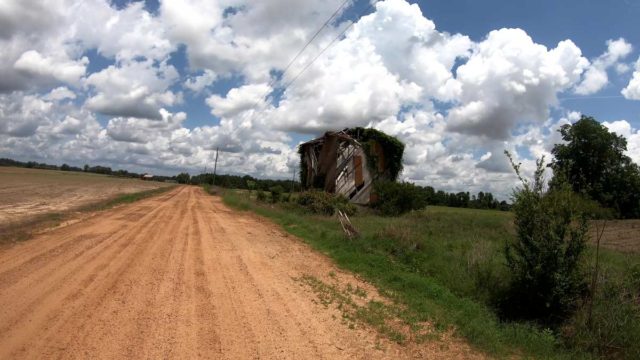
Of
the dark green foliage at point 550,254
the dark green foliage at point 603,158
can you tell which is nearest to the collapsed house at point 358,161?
the dark green foliage at point 550,254

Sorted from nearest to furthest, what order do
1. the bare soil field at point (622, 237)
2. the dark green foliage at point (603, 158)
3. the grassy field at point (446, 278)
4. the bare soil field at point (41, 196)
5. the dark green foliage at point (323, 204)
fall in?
the grassy field at point (446, 278)
the bare soil field at point (622, 237)
the bare soil field at point (41, 196)
the dark green foliage at point (323, 204)
the dark green foliage at point (603, 158)

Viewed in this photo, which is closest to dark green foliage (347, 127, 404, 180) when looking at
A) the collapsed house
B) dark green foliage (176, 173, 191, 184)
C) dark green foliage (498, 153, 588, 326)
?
the collapsed house

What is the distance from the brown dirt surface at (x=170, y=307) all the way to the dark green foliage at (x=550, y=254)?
224 centimetres

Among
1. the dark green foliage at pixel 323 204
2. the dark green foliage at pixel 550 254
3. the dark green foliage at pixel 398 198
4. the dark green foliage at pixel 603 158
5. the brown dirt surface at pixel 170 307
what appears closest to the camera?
the brown dirt surface at pixel 170 307

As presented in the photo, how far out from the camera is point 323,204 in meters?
26.5

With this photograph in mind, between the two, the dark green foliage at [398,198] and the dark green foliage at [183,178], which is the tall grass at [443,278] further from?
the dark green foliage at [183,178]

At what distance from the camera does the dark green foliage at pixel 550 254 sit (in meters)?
7.86

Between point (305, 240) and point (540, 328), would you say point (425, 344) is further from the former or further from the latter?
point (305, 240)

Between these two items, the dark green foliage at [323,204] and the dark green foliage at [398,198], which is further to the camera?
the dark green foliage at [398,198]

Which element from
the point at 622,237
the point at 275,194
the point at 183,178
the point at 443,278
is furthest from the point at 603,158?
the point at 183,178

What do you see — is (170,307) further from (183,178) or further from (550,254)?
(183,178)

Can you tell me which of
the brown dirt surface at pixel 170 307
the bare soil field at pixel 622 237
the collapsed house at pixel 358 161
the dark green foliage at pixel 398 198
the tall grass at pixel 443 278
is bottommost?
the brown dirt surface at pixel 170 307

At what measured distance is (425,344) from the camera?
21.9 feet

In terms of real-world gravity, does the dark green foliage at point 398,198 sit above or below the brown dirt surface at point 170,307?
above
